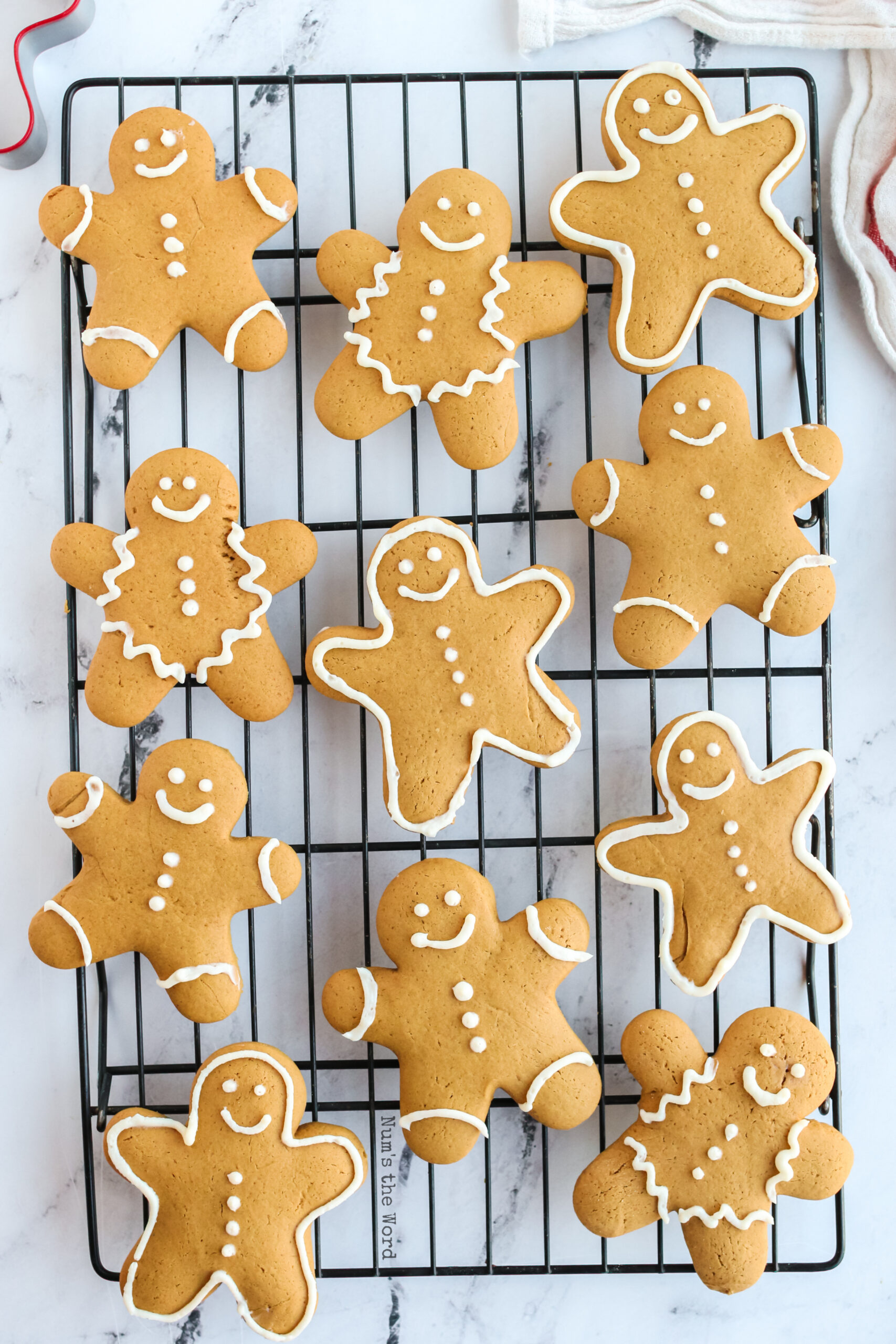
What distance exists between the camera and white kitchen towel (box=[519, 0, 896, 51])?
1.26m

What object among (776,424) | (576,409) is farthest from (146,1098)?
Result: (776,424)

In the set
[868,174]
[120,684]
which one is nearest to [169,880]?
[120,684]

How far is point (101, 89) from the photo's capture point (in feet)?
4.25

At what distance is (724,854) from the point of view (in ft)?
3.81

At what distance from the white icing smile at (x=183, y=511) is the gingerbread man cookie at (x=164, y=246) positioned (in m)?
0.15

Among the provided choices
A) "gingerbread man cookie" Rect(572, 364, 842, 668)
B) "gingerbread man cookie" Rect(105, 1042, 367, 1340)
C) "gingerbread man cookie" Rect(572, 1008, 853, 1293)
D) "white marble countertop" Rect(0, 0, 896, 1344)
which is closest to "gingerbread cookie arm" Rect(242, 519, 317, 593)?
"white marble countertop" Rect(0, 0, 896, 1344)

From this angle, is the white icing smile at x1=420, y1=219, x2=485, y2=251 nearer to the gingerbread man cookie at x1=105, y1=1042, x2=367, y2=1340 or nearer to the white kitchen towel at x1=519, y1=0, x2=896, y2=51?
the white kitchen towel at x1=519, y1=0, x2=896, y2=51

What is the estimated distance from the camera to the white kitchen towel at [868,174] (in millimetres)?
1262

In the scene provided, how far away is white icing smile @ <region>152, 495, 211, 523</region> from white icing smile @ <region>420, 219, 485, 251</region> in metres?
0.40

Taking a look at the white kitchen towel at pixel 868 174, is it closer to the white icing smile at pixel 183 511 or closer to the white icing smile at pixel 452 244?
the white icing smile at pixel 452 244

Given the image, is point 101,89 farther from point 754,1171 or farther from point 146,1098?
point 754,1171

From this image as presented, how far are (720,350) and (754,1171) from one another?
100 cm

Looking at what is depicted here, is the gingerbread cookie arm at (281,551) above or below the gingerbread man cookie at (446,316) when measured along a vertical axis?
below

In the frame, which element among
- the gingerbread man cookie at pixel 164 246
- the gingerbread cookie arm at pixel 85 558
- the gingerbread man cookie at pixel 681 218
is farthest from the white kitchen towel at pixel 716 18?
the gingerbread cookie arm at pixel 85 558
